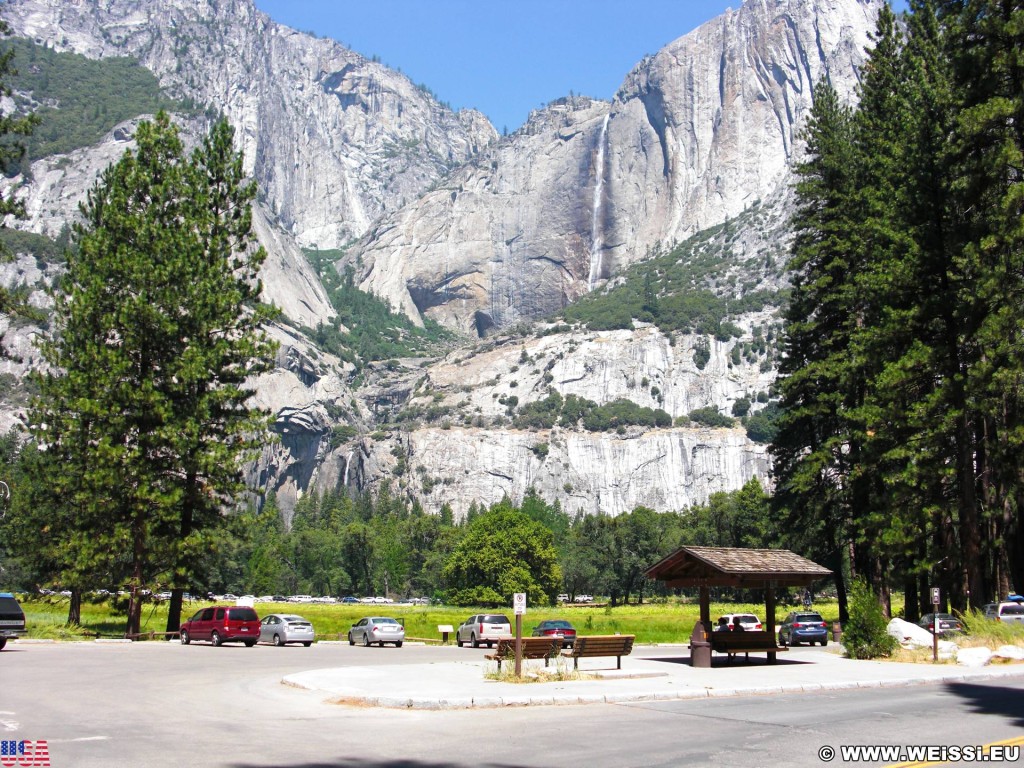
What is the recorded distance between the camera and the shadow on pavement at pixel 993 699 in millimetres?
14491

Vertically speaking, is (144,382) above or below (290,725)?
above

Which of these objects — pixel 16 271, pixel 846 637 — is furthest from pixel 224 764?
pixel 16 271

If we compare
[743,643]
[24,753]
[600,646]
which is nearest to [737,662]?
[743,643]

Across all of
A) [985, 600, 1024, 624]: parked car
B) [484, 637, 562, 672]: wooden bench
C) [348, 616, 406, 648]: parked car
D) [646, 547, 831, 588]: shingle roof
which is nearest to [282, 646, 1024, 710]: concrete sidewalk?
[484, 637, 562, 672]: wooden bench

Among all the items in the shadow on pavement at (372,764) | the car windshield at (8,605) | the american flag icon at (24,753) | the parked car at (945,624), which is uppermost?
the car windshield at (8,605)

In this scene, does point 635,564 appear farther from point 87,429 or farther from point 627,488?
point 87,429

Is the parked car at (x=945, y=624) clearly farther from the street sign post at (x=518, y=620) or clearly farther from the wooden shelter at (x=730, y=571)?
the street sign post at (x=518, y=620)

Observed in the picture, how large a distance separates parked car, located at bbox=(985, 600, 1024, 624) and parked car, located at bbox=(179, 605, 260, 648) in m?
28.0

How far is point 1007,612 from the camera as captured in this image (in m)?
30.2

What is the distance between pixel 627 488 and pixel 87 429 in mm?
157548

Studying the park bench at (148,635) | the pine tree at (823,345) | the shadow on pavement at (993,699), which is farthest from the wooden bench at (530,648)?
the park bench at (148,635)

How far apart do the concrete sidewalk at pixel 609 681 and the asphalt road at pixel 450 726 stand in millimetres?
642

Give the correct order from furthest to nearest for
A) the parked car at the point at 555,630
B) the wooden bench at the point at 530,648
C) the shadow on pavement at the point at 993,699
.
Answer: the parked car at the point at 555,630 → the wooden bench at the point at 530,648 → the shadow on pavement at the point at 993,699

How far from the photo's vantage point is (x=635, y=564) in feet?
385
